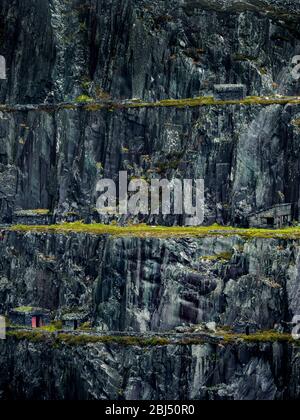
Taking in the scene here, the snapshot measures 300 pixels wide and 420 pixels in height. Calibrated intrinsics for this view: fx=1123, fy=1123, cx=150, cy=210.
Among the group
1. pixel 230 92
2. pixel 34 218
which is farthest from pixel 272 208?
pixel 34 218

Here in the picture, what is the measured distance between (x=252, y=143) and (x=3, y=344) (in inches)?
663

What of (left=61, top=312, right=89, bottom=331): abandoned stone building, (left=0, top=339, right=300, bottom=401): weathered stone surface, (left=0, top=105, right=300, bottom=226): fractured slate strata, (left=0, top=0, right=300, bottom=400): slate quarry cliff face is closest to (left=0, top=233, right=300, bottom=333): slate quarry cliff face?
(left=0, top=0, right=300, bottom=400): slate quarry cliff face

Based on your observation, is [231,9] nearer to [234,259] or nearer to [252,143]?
[252,143]

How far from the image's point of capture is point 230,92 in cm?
6019

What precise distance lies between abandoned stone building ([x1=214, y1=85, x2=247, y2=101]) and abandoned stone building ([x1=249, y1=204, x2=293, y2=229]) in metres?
6.35

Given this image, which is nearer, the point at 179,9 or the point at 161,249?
the point at 161,249

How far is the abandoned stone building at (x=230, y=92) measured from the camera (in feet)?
197

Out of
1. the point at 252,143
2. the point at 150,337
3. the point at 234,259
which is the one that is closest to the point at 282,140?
the point at 252,143

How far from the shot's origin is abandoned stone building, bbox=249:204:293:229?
58.5m

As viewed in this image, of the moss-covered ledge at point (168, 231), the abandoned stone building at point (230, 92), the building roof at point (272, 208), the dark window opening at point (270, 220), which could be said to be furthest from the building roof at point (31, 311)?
the abandoned stone building at point (230, 92)

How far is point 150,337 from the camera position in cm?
5659

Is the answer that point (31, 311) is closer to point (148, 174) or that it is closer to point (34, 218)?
point (34, 218)

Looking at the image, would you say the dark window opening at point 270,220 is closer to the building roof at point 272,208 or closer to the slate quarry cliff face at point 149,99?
the building roof at point 272,208

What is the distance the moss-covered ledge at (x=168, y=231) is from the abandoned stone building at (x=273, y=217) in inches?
23.8
